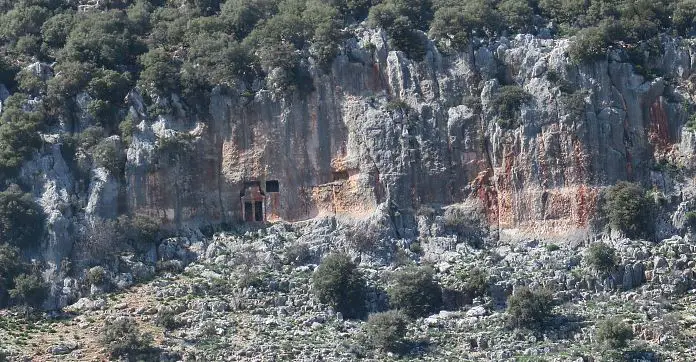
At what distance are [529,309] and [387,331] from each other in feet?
19.4

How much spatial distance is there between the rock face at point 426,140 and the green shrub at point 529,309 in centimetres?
611

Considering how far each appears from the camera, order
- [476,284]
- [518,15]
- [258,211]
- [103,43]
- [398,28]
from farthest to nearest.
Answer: [103,43], [518,15], [398,28], [258,211], [476,284]

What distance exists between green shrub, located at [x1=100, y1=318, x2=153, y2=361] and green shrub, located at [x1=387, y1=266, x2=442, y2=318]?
34.5 feet

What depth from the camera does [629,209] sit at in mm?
74500

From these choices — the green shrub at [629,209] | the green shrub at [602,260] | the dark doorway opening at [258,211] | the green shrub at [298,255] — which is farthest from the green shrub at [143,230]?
the green shrub at [629,209]

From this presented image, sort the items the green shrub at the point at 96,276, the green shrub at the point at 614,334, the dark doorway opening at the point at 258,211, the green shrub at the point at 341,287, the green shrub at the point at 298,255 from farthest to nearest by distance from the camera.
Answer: the dark doorway opening at the point at 258,211
the green shrub at the point at 298,255
the green shrub at the point at 96,276
the green shrub at the point at 341,287
the green shrub at the point at 614,334

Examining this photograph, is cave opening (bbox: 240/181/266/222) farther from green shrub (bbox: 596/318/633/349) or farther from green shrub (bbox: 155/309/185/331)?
green shrub (bbox: 596/318/633/349)

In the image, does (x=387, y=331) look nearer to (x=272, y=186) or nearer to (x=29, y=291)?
(x=272, y=186)

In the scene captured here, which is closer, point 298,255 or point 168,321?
point 168,321

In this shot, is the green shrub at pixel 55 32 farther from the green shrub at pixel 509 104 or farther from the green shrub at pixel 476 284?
the green shrub at pixel 476 284

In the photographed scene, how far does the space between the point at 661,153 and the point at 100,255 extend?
1000 inches

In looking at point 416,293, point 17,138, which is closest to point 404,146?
point 416,293

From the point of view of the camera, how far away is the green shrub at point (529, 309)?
70.2m

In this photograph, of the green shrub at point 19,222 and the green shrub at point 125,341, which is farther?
the green shrub at point 19,222
